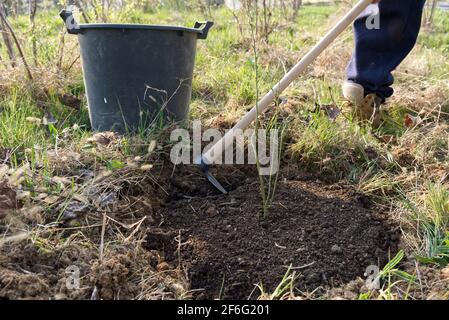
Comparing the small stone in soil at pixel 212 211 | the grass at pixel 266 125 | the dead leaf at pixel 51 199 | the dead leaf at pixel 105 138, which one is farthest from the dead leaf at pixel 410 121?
the dead leaf at pixel 51 199

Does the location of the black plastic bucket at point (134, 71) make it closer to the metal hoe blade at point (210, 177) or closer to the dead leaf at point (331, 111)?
the metal hoe blade at point (210, 177)

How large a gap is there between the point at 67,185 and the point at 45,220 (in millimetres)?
194

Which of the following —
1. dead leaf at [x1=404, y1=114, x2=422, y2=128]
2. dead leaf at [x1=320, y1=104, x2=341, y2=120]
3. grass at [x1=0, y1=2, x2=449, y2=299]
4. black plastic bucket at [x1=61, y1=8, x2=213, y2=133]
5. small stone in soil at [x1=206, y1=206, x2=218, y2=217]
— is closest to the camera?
grass at [x1=0, y1=2, x2=449, y2=299]

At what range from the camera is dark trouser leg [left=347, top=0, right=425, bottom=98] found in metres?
2.19

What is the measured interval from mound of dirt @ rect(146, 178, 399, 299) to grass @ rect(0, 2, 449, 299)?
0.23 feet

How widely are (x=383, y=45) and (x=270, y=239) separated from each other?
1.32m

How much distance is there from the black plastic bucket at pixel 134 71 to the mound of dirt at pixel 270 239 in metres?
0.50

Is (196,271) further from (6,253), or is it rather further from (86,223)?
(6,253)

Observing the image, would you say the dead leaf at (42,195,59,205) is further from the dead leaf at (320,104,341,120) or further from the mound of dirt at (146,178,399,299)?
the dead leaf at (320,104,341,120)

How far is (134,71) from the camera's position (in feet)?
6.30

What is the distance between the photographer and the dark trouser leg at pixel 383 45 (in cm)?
219

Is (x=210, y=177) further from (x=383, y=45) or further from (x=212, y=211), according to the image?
(x=383, y=45)

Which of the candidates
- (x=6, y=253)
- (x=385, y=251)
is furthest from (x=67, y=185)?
(x=385, y=251)

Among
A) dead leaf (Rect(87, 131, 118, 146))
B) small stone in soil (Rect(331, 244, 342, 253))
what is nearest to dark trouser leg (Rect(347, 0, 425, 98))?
small stone in soil (Rect(331, 244, 342, 253))
